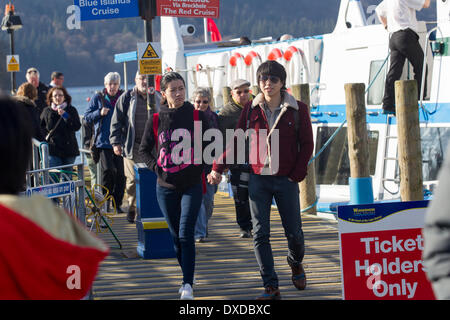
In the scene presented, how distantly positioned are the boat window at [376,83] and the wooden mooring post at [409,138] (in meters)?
3.62

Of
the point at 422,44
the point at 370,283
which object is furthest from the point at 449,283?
the point at 422,44

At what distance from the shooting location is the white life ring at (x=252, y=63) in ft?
53.8

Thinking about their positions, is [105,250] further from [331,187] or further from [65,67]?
[65,67]

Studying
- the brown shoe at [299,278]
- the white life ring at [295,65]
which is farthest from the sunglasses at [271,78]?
the white life ring at [295,65]

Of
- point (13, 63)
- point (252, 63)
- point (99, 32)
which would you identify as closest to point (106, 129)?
point (252, 63)

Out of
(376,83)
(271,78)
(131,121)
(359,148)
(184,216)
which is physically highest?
(376,83)

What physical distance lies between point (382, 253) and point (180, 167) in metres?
2.05

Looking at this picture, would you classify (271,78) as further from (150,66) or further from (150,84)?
(150,84)

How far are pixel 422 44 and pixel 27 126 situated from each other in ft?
36.7

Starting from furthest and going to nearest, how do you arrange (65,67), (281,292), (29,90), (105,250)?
(65,67)
(29,90)
(281,292)
(105,250)

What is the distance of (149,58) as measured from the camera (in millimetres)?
8656

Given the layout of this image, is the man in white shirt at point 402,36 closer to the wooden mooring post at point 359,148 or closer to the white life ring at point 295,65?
the wooden mooring post at point 359,148

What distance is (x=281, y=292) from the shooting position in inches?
279

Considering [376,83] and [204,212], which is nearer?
[204,212]
